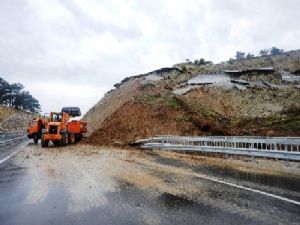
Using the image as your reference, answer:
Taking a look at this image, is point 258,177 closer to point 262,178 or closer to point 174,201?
point 262,178

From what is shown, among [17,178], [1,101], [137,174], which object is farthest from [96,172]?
[1,101]

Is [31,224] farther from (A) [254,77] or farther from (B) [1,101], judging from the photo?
(B) [1,101]

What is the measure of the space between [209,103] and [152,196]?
1474 inches

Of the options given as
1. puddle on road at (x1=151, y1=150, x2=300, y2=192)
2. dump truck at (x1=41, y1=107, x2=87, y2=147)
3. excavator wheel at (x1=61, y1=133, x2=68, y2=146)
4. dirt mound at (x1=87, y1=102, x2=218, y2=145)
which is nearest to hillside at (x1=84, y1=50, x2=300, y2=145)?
dirt mound at (x1=87, y1=102, x2=218, y2=145)

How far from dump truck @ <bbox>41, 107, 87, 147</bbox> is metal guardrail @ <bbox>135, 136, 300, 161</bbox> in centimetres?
607

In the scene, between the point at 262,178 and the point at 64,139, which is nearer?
the point at 262,178

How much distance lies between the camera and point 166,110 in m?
41.8

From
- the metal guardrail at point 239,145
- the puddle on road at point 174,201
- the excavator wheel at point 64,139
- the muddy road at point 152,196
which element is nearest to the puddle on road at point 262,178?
the muddy road at point 152,196

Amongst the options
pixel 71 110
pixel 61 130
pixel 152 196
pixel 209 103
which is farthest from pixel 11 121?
pixel 152 196

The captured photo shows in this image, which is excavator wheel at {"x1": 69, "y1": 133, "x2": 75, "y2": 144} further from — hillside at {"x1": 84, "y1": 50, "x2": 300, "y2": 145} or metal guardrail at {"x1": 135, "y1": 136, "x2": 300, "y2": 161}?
metal guardrail at {"x1": 135, "y1": 136, "x2": 300, "y2": 161}

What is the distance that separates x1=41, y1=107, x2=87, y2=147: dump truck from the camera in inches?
1203

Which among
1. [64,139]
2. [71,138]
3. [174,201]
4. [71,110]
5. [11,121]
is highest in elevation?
[11,121]

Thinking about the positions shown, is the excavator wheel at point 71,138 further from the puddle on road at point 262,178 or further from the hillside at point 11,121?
the hillside at point 11,121

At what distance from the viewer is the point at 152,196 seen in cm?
905
